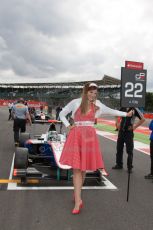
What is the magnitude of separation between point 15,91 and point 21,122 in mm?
104391

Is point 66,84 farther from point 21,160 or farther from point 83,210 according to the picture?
point 83,210

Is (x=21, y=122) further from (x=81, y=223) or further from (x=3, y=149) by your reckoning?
(x=81, y=223)

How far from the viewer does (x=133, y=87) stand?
5.71 m

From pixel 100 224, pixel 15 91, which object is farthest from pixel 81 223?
pixel 15 91

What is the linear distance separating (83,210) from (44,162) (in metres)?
2.75

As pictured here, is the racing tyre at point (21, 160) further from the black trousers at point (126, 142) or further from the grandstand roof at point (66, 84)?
the grandstand roof at point (66, 84)

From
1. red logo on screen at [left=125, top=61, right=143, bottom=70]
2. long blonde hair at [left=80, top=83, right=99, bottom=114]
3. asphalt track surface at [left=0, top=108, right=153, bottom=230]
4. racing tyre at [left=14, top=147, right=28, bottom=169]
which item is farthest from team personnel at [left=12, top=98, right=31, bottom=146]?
long blonde hair at [left=80, top=83, right=99, bottom=114]

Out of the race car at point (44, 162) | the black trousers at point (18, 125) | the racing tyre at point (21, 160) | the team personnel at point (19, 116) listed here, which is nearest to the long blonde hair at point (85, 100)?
the race car at point (44, 162)

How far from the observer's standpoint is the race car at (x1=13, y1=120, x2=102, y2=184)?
6289mm

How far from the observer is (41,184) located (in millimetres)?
6254

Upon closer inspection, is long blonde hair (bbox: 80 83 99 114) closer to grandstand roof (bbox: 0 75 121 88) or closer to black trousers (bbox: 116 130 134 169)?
black trousers (bbox: 116 130 134 169)

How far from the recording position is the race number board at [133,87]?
5637 millimetres

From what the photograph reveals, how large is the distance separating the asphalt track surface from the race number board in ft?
5.01

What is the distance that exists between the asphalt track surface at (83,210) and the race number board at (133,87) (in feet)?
5.01
